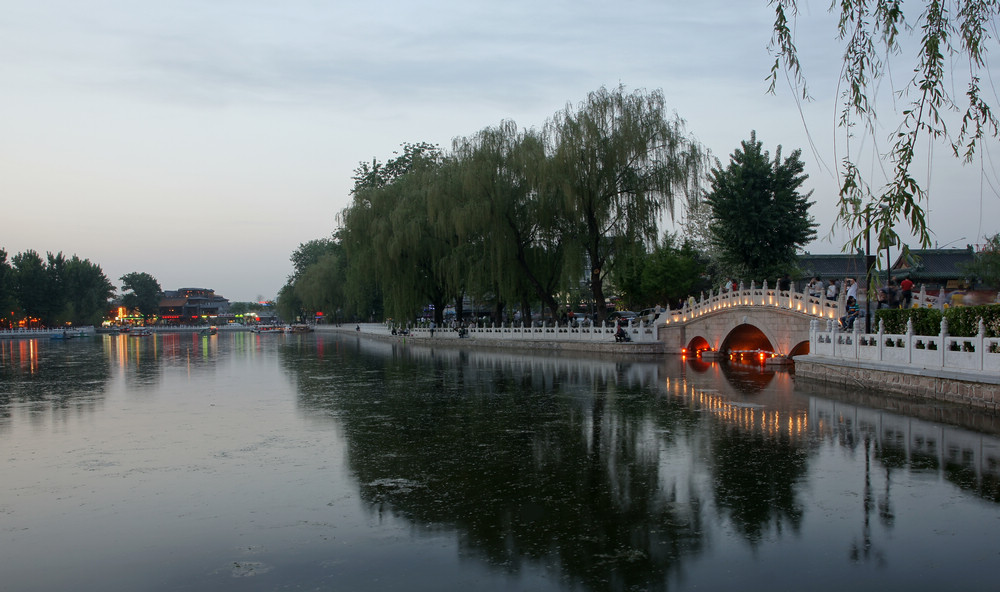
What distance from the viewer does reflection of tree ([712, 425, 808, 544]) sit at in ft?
20.6

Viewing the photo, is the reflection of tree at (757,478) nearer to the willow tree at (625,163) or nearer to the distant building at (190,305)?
the willow tree at (625,163)

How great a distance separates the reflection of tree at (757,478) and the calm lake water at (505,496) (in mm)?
36

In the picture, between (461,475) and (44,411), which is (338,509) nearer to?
(461,475)

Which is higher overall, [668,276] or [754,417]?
[668,276]

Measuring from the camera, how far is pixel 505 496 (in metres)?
7.16

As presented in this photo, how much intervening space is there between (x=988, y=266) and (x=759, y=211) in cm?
1532

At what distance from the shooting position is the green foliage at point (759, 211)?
3147 centimetres

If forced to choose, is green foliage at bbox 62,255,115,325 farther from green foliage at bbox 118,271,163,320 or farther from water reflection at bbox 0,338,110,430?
water reflection at bbox 0,338,110,430

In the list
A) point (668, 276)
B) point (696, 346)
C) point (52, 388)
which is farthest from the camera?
point (668, 276)

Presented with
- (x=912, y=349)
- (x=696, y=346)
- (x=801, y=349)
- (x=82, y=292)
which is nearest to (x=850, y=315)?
(x=912, y=349)

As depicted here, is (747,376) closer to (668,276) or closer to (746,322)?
(746,322)

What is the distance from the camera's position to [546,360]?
27.9m

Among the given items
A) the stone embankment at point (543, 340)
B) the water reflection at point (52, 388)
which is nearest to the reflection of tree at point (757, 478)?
the water reflection at point (52, 388)

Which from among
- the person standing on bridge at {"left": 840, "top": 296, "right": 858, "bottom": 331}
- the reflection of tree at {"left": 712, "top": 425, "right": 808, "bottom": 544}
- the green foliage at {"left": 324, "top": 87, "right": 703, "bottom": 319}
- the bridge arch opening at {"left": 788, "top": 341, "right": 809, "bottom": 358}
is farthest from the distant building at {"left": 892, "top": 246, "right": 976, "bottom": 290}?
the reflection of tree at {"left": 712, "top": 425, "right": 808, "bottom": 544}
